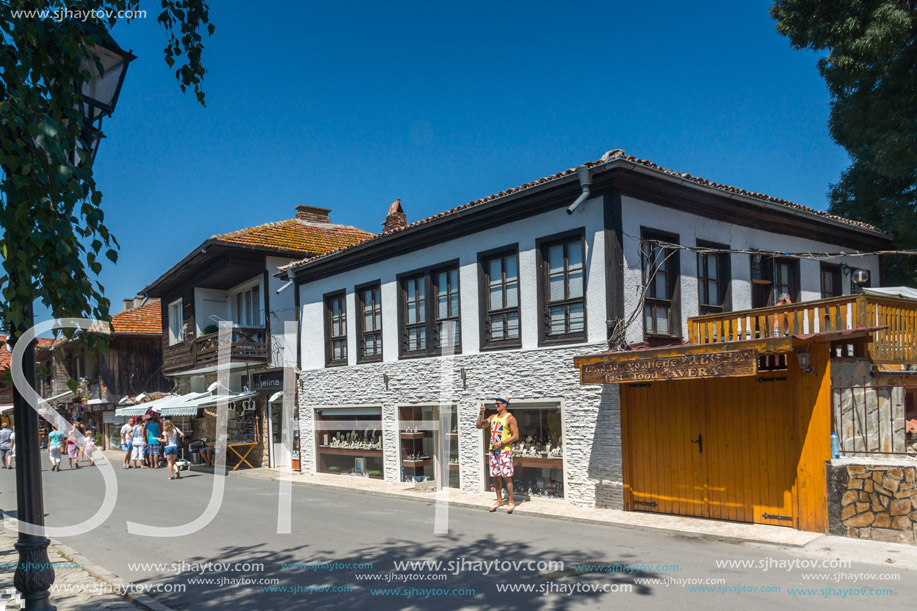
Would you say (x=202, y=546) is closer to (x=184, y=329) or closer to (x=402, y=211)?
(x=402, y=211)

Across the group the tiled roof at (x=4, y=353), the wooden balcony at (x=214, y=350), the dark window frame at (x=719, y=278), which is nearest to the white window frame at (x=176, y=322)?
the wooden balcony at (x=214, y=350)

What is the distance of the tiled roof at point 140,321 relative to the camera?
113ft

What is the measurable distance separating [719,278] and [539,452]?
183 inches

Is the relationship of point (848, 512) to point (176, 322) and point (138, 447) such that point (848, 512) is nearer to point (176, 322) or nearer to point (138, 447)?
point (138, 447)

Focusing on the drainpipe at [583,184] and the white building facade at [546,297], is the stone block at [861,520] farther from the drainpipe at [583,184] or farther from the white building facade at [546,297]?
the drainpipe at [583,184]

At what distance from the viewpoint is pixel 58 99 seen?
4.34 m

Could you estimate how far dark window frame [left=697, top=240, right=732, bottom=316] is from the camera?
13.3 m

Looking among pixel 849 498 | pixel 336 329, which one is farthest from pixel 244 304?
pixel 849 498

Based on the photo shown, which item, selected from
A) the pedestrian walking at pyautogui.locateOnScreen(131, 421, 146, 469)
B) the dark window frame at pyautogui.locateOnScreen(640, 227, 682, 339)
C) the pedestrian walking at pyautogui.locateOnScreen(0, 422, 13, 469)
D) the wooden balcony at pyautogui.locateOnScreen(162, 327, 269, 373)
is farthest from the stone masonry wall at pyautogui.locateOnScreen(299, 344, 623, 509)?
the pedestrian walking at pyautogui.locateOnScreen(0, 422, 13, 469)

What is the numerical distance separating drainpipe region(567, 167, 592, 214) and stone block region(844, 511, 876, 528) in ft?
19.5

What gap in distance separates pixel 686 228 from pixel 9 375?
11.1 meters

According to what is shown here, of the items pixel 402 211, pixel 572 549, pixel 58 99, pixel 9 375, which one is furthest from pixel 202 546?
pixel 402 211

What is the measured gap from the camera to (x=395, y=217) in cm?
2067

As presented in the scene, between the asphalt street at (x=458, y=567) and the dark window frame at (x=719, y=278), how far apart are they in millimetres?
4904
